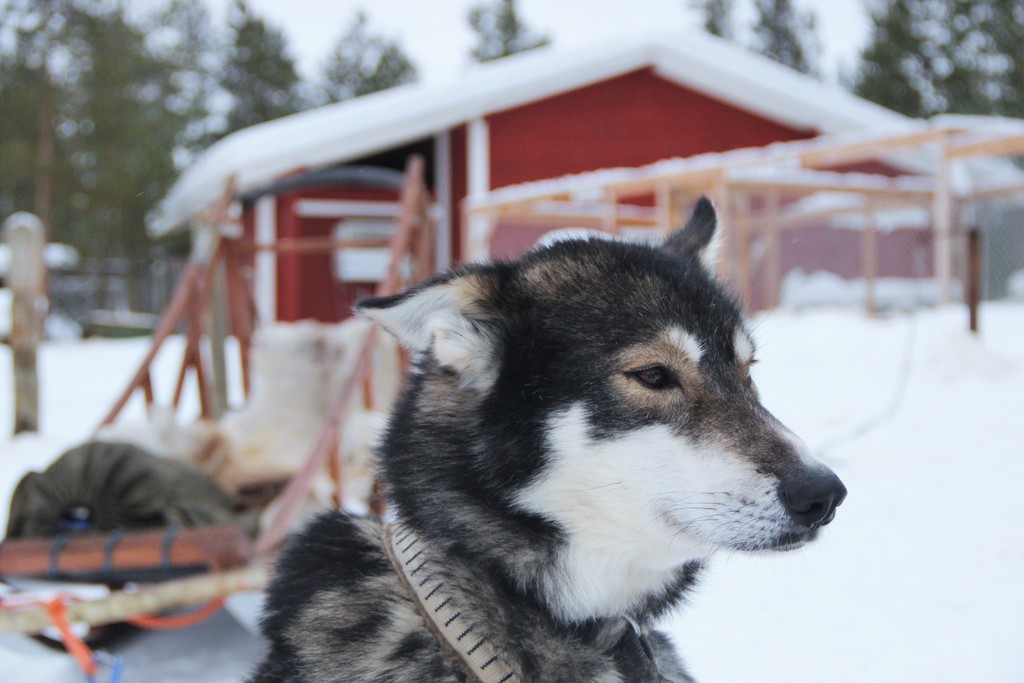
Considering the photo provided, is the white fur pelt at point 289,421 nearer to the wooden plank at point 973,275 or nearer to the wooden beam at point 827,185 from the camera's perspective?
the wooden plank at point 973,275

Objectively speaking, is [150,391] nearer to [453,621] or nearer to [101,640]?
[101,640]

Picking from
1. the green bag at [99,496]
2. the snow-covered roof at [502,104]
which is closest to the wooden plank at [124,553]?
the green bag at [99,496]

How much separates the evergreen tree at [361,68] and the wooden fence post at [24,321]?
27138 millimetres

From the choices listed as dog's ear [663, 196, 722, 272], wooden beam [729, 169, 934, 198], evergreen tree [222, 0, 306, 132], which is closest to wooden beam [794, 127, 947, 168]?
wooden beam [729, 169, 934, 198]

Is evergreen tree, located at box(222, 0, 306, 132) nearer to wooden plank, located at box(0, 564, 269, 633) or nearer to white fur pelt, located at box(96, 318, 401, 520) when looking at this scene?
white fur pelt, located at box(96, 318, 401, 520)

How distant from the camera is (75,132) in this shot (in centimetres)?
2330

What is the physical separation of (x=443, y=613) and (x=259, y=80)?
34.9 m

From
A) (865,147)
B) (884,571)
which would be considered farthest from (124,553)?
(865,147)

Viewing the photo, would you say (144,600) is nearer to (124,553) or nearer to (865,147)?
(124,553)

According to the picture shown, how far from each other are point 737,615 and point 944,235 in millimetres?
4985

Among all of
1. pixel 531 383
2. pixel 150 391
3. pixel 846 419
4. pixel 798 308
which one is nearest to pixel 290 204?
pixel 798 308

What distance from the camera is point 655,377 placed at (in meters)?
1.71

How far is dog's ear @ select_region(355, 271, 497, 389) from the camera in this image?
5.30 ft

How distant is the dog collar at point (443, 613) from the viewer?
1.52 meters
